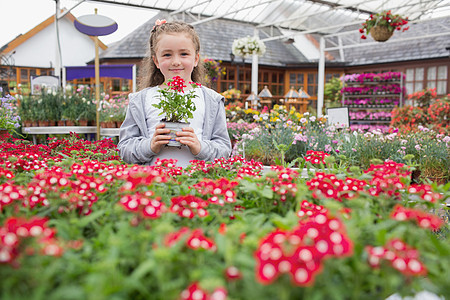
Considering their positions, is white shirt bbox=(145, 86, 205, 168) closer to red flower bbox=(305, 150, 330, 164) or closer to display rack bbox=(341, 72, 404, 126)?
red flower bbox=(305, 150, 330, 164)

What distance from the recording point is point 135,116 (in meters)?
2.10

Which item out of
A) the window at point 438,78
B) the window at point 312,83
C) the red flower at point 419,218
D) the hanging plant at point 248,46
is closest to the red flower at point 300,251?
the red flower at point 419,218

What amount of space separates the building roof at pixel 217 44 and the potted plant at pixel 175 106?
433 inches

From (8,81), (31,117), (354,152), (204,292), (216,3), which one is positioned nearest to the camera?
(204,292)

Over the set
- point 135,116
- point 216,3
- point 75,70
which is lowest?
point 135,116

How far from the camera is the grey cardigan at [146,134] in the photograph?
6.32 ft

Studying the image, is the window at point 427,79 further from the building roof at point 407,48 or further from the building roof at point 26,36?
the building roof at point 26,36

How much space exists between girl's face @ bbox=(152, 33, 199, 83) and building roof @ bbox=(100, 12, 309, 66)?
10710mm

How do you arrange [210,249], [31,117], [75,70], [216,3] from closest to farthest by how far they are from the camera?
1. [210,249]
2. [31,117]
3. [75,70]
4. [216,3]

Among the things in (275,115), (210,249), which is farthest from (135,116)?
(275,115)

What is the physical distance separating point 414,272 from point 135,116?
171cm

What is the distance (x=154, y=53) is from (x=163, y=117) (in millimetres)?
447

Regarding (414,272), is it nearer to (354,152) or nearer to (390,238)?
(390,238)

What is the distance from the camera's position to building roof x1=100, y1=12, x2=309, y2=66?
42.7 feet
